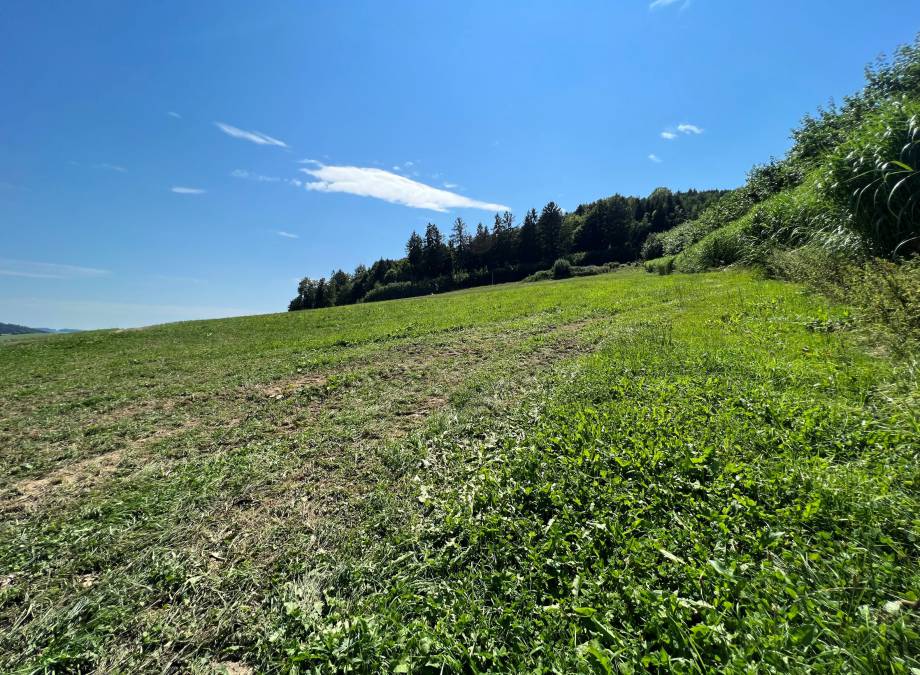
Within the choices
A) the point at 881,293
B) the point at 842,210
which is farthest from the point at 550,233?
the point at 881,293

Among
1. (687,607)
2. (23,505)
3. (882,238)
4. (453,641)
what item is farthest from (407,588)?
(882,238)

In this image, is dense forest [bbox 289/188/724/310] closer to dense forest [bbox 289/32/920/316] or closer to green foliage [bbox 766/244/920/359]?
dense forest [bbox 289/32/920/316]

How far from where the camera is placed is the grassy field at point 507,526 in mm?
1902

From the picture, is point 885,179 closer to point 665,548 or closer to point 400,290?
point 665,548

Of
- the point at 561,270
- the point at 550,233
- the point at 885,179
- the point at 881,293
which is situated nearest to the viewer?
the point at 881,293

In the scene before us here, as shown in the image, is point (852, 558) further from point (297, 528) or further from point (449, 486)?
point (297, 528)

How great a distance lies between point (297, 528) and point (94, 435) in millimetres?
5277

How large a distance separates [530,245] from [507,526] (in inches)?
3370

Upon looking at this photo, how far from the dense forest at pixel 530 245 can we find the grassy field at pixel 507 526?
72.3m

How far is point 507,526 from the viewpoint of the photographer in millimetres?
2855

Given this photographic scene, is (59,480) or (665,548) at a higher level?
(59,480)

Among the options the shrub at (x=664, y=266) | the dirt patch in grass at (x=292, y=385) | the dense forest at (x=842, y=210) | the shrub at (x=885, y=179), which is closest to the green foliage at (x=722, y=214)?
the dense forest at (x=842, y=210)

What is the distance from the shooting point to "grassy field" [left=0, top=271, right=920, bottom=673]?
1902 millimetres

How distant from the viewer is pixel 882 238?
708cm
